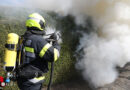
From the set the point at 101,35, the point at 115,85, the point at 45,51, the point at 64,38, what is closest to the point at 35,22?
the point at 45,51

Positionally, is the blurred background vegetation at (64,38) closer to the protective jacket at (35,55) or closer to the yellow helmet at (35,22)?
the yellow helmet at (35,22)

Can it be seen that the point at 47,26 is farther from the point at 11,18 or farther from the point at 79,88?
the point at 79,88

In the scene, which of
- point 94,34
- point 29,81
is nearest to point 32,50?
point 29,81

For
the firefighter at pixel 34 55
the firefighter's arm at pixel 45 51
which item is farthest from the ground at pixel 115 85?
the firefighter's arm at pixel 45 51

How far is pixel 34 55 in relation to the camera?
2564mm

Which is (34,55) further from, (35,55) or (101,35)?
(101,35)

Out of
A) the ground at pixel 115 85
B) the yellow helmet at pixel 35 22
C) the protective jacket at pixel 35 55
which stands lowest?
the ground at pixel 115 85

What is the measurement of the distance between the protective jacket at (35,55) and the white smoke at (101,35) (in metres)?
3.50

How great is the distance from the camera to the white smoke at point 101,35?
5.78 m

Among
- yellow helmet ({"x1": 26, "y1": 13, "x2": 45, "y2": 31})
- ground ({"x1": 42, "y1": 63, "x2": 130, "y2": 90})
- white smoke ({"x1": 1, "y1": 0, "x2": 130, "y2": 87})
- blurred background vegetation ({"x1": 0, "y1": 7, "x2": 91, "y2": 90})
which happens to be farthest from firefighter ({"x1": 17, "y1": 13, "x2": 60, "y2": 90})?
white smoke ({"x1": 1, "y1": 0, "x2": 130, "y2": 87})

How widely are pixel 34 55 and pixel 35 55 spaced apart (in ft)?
0.08

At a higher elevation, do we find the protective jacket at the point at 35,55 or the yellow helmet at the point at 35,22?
the yellow helmet at the point at 35,22

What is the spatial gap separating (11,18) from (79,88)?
12.4 ft

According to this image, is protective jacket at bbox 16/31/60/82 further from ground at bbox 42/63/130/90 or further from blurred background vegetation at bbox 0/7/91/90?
ground at bbox 42/63/130/90
